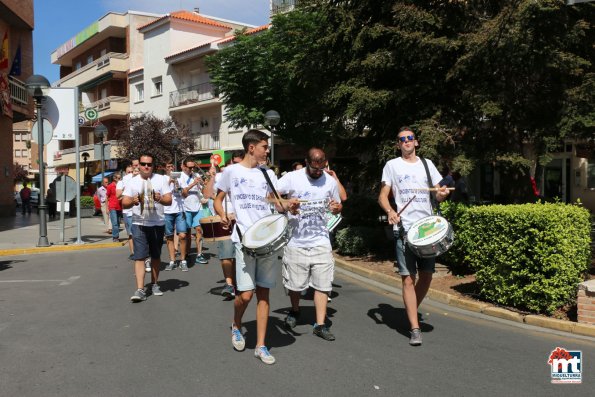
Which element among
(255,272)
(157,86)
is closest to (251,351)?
(255,272)

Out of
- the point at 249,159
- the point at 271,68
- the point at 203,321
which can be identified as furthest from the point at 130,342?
the point at 271,68

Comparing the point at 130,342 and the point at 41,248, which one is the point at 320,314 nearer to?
the point at 130,342

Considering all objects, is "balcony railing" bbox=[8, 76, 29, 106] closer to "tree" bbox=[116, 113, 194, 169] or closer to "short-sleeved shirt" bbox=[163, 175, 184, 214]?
"tree" bbox=[116, 113, 194, 169]

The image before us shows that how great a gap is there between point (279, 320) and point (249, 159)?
2142 millimetres

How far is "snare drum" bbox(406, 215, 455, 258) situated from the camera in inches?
198

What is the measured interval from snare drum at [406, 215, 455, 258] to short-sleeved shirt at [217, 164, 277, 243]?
145 cm

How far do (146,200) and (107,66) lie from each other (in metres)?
40.9

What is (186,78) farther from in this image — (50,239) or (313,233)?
(313,233)

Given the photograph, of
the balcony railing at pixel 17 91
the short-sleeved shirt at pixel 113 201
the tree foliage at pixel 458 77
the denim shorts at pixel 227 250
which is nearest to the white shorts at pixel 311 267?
the denim shorts at pixel 227 250

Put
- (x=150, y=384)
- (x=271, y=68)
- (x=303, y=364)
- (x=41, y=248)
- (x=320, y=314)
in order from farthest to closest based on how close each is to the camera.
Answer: (x=271, y=68)
(x=41, y=248)
(x=320, y=314)
(x=303, y=364)
(x=150, y=384)

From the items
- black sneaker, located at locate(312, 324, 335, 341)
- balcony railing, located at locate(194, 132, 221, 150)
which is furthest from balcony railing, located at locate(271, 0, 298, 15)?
black sneaker, located at locate(312, 324, 335, 341)

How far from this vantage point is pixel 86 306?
6.96 metres

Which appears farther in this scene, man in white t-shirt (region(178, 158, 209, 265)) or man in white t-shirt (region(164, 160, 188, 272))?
man in white t-shirt (region(178, 158, 209, 265))

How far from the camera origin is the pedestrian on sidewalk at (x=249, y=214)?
186 inches
